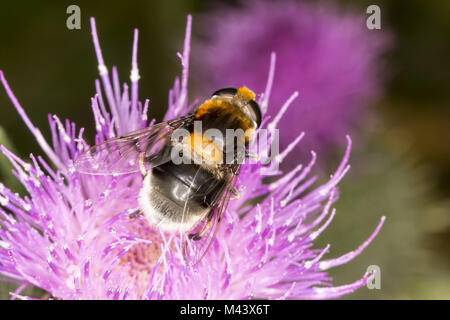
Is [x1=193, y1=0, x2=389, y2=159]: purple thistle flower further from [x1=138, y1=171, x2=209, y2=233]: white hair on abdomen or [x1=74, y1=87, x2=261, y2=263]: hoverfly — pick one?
[x1=138, y1=171, x2=209, y2=233]: white hair on abdomen

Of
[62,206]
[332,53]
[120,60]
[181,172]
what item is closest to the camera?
[181,172]

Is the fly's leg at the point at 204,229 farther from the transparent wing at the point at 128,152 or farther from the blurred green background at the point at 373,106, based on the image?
the blurred green background at the point at 373,106

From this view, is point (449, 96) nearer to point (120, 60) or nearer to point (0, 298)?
point (120, 60)

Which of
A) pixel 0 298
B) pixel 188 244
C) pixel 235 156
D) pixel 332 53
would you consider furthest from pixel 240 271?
pixel 332 53

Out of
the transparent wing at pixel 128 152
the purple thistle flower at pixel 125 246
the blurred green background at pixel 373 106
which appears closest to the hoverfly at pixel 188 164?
the transparent wing at pixel 128 152

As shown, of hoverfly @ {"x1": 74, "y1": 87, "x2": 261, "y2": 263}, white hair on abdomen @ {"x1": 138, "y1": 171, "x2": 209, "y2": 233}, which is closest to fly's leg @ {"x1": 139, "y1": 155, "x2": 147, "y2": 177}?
hoverfly @ {"x1": 74, "y1": 87, "x2": 261, "y2": 263}

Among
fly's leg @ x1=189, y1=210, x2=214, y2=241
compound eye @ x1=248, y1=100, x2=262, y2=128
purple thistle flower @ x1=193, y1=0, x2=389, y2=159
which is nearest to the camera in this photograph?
fly's leg @ x1=189, y1=210, x2=214, y2=241

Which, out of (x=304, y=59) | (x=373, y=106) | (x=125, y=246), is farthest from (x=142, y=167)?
(x=373, y=106)
